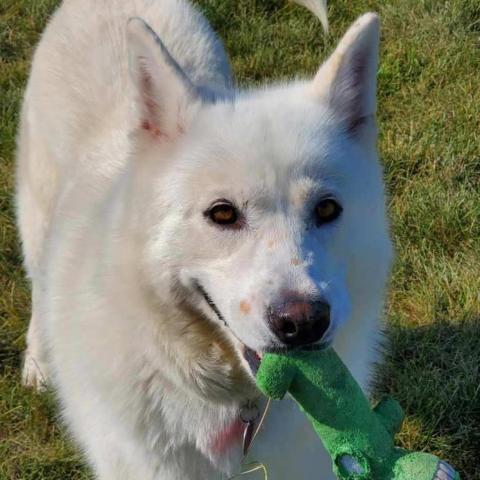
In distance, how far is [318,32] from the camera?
6008 mm

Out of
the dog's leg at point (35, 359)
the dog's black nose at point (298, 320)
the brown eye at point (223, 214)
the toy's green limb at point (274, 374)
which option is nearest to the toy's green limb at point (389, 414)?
the toy's green limb at point (274, 374)

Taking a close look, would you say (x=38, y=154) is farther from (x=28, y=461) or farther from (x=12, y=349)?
(x=28, y=461)

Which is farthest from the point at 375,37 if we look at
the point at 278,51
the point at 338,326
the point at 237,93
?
the point at 278,51

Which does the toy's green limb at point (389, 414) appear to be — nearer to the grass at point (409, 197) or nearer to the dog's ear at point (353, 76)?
the dog's ear at point (353, 76)

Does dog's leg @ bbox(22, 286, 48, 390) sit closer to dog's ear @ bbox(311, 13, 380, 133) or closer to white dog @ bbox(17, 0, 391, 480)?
white dog @ bbox(17, 0, 391, 480)

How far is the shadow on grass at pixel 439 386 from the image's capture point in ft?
12.1

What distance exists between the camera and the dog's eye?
2475mm

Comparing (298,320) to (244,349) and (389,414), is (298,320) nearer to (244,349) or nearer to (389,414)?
(244,349)

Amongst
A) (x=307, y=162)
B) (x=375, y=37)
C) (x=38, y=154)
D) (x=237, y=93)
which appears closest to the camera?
(x=307, y=162)

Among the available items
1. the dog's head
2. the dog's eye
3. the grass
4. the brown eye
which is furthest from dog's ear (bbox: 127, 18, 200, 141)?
the grass

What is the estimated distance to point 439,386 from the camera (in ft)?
12.7

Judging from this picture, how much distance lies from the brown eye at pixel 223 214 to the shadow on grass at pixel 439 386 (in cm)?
168

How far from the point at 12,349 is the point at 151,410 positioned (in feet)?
5.53

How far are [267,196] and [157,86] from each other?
55 centimetres
